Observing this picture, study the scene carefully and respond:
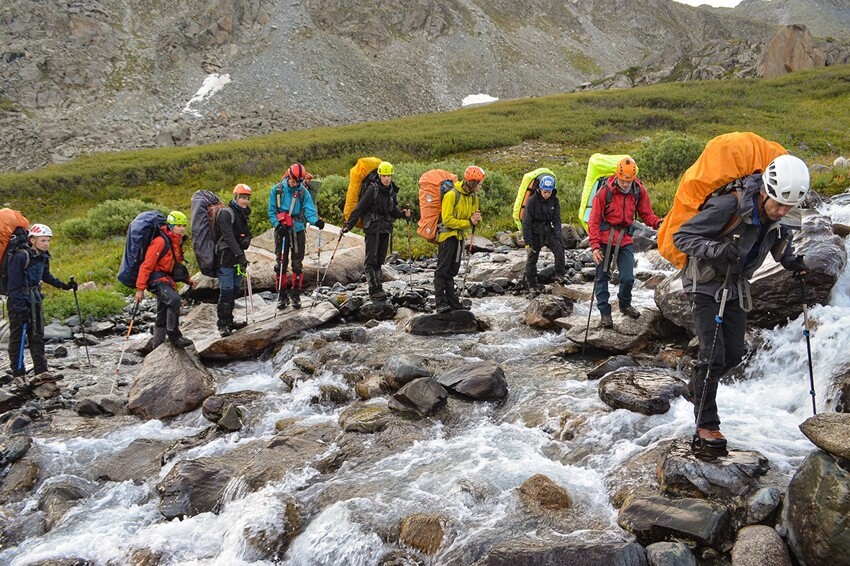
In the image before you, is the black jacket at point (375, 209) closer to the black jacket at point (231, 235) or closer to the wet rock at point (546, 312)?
the black jacket at point (231, 235)

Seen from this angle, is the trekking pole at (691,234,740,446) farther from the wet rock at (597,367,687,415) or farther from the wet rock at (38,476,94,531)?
the wet rock at (38,476,94,531)

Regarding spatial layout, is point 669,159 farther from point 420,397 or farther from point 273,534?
point 273,534

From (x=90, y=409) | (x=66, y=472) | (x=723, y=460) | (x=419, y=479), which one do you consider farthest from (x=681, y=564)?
(x=90, y=409)

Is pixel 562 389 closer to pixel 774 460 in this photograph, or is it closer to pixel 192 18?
pixel 774 460

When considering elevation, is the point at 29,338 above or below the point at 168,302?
below

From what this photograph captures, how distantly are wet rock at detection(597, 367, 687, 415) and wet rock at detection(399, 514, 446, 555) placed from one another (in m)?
3.38

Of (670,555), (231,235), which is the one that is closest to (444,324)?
(231,235)

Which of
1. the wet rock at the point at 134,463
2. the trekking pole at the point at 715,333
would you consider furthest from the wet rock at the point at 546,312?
the wet rock at the point at 134,463

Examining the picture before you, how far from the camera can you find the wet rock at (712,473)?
597cm

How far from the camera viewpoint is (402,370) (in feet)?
33.0

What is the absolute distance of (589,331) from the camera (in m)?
11.2

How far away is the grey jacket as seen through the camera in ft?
18.7

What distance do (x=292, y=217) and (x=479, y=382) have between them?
6877 millimetres

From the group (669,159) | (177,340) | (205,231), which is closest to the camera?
(177,340)
